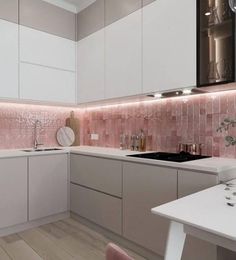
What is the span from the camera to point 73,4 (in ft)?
10.1

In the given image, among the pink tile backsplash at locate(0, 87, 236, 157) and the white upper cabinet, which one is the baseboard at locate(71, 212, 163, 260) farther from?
the white upper cabinet

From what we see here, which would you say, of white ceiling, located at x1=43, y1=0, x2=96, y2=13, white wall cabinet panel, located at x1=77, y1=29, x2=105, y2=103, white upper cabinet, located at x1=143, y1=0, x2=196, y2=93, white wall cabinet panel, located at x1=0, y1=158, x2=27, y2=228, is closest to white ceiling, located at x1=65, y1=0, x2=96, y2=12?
white ceiling, located at x1=43, y1=0, x2=96, y2=13

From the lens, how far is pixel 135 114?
2.84 m

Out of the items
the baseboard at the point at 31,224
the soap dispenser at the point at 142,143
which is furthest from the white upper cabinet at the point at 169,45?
the baseboard at the point at 31,224

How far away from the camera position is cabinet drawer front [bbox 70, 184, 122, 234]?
7.47 ft

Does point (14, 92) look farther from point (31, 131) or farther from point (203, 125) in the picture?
point (203, 125)

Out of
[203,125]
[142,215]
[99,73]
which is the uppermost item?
[99,73]

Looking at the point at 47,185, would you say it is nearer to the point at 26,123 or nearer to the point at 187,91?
the point at 26,123

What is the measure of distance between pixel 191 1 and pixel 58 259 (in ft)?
7.85

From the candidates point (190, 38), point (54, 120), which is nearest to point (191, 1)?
point (190, 38)

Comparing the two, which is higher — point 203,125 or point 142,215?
point 203,125

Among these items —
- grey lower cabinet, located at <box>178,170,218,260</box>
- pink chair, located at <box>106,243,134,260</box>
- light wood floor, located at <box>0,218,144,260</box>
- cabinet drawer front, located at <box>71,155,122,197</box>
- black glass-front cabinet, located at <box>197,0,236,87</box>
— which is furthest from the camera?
cabinet drawer front, located at <box>71,155,122,197</box>

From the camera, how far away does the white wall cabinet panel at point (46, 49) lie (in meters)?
2.70

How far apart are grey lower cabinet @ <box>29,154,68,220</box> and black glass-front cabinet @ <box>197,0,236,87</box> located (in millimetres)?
1835
